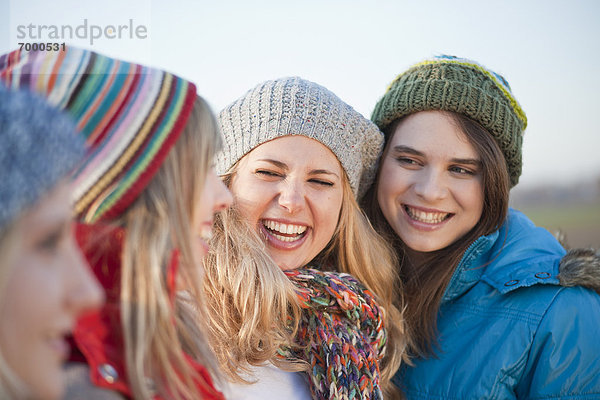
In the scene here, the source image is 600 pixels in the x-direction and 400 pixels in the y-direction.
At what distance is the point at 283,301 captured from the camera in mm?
2170

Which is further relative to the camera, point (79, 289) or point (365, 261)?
point (365, 261)

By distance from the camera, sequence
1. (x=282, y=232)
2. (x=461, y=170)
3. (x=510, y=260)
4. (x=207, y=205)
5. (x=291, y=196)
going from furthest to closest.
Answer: (x=461, y=170)
(x=510, y=260)
(x=282, y=232)
(x=291, y=196)
(x=207, y=205)

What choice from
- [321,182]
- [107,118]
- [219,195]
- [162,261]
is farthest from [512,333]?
[107,118]

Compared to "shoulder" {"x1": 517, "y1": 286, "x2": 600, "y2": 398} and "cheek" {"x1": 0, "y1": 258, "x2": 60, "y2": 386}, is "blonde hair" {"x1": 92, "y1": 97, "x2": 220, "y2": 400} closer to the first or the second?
"cheek" {"x1": 0, "y1": 258, "x2": 60, "y2": 386}

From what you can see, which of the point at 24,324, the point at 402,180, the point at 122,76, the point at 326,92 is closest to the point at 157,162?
the point at 122,76

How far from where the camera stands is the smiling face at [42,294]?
86 centimetres

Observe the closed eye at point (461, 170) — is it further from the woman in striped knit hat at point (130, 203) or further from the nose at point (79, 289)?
the nose at point (79, 289)

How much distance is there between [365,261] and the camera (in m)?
2.70

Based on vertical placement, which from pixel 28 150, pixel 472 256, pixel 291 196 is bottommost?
pixel 472 256

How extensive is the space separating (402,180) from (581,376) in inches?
51.2

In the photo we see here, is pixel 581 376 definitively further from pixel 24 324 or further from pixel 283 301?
pixel 24 324

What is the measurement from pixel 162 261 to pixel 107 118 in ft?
1.19

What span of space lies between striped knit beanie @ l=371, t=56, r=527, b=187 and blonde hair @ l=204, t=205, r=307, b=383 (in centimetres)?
124

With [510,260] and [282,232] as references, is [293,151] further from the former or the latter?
[510,260]
